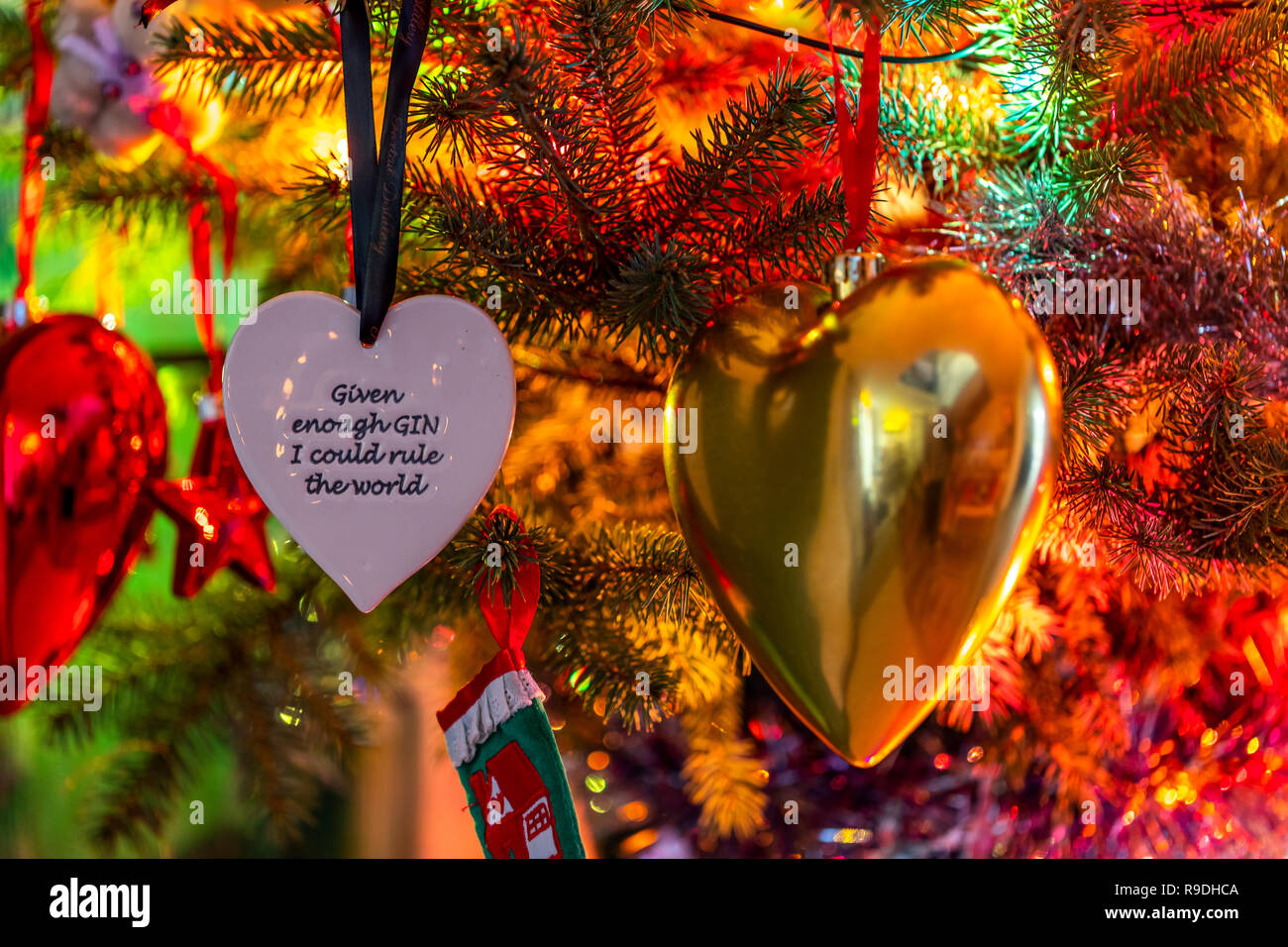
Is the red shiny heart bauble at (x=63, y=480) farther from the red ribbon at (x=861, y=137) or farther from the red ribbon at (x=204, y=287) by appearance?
the red ribbon at (x=861, y=137)

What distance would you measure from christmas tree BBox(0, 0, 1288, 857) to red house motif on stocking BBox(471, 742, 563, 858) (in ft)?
0.16

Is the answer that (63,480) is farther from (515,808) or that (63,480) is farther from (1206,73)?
(1206,73)

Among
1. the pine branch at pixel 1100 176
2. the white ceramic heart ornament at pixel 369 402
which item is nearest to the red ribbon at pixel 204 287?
the white ceramic heart ornament at pixel 369 402

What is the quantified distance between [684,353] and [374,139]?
0.13m

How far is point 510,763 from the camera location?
0.44 metres

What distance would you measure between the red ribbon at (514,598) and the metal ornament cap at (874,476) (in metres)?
0.11

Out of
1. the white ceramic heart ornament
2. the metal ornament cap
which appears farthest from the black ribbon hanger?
the metal ornament cap

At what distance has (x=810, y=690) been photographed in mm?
282

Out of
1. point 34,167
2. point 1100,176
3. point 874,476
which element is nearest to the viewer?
point 874,476

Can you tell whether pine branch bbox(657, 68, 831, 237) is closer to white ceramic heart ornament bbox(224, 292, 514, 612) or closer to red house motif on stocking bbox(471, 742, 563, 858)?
white ceramic heart ornament bbox(224, 292, 514, 612)

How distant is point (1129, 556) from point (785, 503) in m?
0.23

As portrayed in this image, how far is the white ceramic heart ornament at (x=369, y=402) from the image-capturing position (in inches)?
12.9

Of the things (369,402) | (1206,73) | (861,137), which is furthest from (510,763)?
(1206,73)

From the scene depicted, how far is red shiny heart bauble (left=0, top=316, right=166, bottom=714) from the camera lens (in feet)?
1.27
